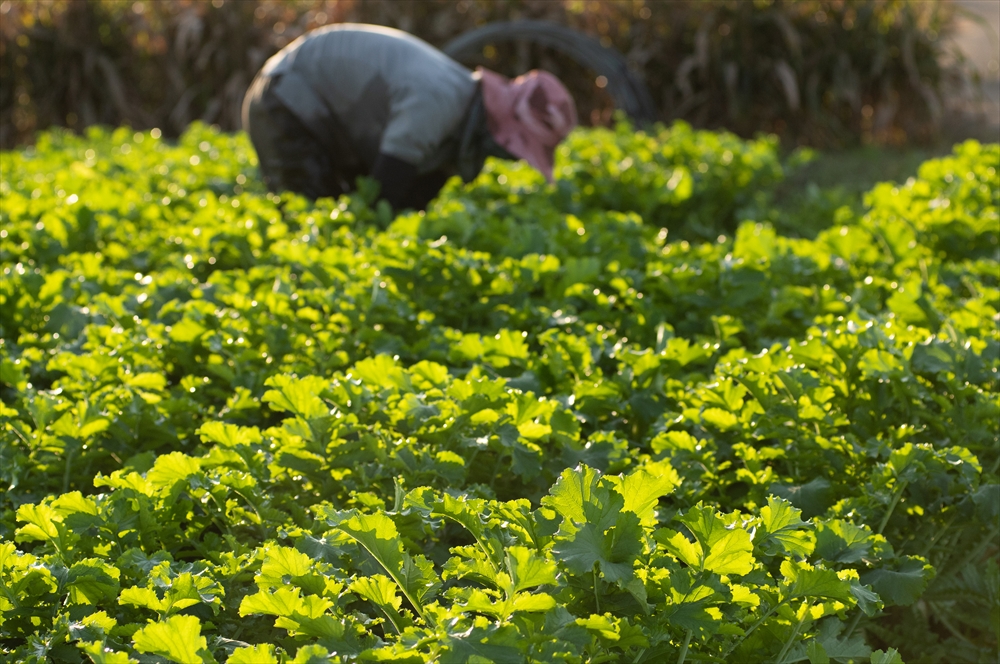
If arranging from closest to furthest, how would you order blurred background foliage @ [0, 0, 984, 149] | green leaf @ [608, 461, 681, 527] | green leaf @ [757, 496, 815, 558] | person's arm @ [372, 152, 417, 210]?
green leaf @ [608, 461, 681, 527], green leaf @ [757, 496, 815, 558], person's arm @ [372, 152, 417, 210], blurred background foliage @ [0, 0, 984, 149]

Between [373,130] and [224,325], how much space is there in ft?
6.86

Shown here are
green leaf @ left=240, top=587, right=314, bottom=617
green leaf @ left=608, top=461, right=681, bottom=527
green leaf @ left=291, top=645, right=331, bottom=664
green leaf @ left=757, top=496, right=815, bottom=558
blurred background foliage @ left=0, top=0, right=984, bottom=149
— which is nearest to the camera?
green leaf @ left=291, top=645, right=331, bottom=664

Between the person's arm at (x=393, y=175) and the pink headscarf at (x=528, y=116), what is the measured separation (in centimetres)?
43

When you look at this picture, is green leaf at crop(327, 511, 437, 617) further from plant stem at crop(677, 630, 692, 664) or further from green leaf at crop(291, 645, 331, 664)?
plant stem at crop(677, 630, 692, 664)

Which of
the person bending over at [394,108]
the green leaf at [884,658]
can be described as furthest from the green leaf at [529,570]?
the person bending over at [394,108]

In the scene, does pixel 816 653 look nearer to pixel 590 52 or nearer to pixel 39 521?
pixel 39 521

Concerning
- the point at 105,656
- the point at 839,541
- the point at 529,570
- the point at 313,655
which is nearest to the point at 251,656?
the point at 313,655

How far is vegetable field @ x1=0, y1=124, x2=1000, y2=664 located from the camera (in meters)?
1.68

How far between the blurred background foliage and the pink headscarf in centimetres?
637

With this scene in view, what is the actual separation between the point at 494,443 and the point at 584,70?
9914 mm

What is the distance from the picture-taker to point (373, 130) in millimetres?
4957

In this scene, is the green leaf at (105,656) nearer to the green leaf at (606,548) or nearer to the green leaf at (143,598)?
the green leaf at (143,598)

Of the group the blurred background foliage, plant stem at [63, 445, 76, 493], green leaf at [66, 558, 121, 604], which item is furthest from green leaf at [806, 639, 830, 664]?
the blurred background foliage

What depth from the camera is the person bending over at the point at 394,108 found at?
472 centimetres
